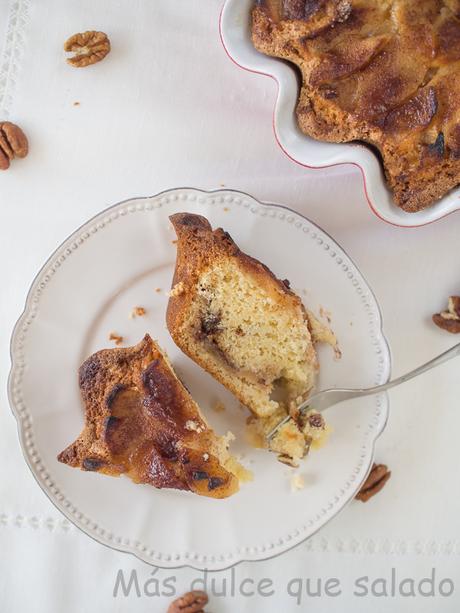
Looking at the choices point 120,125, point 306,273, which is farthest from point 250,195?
point 120,125

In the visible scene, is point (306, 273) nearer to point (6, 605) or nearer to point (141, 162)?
point (141, 162)

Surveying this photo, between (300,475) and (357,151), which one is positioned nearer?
(357,151)


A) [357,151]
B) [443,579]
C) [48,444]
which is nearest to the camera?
[357,151]

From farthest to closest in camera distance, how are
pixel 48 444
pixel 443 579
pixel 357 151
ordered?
Result: pixel 443 579, pixel 48 444, pixel 357 151

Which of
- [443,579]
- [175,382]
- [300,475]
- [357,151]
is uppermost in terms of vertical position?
[357,151]

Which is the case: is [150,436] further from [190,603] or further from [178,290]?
[190,603]

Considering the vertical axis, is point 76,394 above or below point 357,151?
below

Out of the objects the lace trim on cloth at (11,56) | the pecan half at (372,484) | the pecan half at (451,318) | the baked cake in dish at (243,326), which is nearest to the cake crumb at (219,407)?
the baked cake in dish at (243,326)

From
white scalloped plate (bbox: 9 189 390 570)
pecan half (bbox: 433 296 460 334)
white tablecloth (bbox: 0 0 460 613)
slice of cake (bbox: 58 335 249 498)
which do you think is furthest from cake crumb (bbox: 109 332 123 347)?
pecan half (bbox: 433 296 460 334)
